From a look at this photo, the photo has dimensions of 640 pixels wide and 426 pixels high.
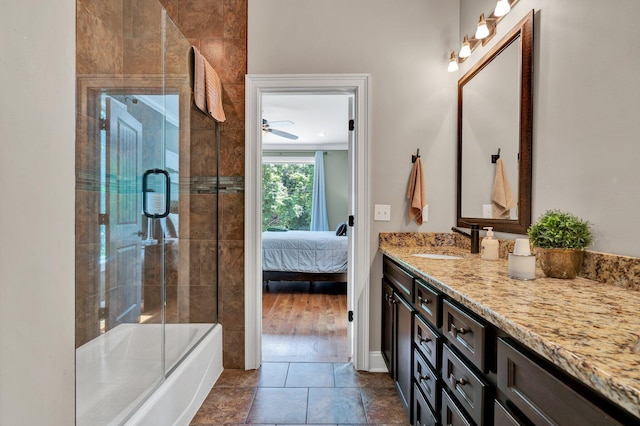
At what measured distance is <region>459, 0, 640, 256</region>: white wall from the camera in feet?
3.71

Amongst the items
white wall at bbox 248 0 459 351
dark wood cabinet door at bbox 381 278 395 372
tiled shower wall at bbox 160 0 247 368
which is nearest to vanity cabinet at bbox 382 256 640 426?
dark wood cabinet door at bbox 381 278 395 372

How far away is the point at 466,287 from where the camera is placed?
3.65ft

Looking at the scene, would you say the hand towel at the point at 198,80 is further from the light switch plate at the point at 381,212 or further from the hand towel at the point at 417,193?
the hand towel at the point at 417,193

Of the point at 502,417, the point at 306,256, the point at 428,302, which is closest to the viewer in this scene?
the point at 502,417

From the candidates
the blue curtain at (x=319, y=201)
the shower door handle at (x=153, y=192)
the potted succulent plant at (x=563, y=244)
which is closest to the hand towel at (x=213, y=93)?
the shower door handle at (x=153, y=192)

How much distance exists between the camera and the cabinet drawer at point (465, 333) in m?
0.93

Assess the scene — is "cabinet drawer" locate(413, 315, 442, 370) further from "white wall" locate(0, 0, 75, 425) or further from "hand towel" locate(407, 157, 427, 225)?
"white wall" locate(0, 0, 75, 425)

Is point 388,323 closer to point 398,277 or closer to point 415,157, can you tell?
point 398,277

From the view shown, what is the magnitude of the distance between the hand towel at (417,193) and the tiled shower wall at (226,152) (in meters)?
1.23

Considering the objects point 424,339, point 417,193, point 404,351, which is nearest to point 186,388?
point 404,351

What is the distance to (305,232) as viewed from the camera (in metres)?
5.70

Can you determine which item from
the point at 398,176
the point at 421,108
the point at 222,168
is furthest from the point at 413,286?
the point at 222,168

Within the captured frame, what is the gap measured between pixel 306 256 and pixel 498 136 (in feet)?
10.0

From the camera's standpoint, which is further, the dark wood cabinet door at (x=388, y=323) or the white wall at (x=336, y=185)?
the white wall at (x=336, y=185)
